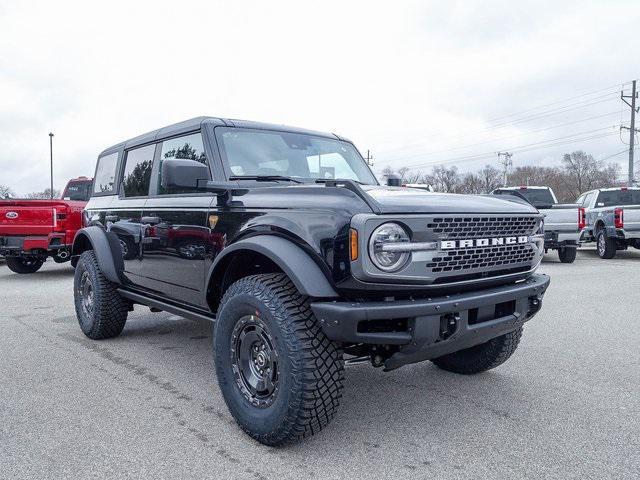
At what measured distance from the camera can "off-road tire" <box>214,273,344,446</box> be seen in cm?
268

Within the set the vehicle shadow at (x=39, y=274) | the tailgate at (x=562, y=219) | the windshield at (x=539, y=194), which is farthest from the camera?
the windshield at (x=539, y=194)

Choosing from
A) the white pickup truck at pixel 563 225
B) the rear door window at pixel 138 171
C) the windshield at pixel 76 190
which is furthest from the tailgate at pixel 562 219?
the windshield at pixel 76 190

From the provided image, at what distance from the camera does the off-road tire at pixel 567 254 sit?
12812mm

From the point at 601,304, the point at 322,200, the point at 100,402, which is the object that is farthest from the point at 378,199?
the point at 601,304

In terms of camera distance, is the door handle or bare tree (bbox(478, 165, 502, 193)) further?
bare tree (bbox(478, 165, 502, 193))

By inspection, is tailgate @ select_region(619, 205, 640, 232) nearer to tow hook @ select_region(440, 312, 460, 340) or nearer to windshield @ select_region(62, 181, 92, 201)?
tow hook @ select_region(440, 312, 460, 340)

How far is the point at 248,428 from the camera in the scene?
2.98 meters

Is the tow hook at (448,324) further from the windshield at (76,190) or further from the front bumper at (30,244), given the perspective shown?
the windshield at (76,190)

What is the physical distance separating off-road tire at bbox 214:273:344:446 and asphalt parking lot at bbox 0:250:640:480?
0.53ft

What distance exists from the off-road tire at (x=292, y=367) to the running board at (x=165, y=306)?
845 millimetres

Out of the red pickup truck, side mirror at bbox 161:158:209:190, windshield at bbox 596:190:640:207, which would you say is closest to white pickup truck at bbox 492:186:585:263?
windshield at bbox 596:190:640:207

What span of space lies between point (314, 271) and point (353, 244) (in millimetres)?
273

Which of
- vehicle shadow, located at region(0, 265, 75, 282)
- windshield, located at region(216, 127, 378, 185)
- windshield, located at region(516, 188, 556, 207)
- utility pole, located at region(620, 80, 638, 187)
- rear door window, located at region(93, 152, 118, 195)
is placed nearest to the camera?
windshield, located at region(216, 127, 378, 185)

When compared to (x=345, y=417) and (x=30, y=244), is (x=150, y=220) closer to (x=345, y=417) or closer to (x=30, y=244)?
(x=345, y=417)
